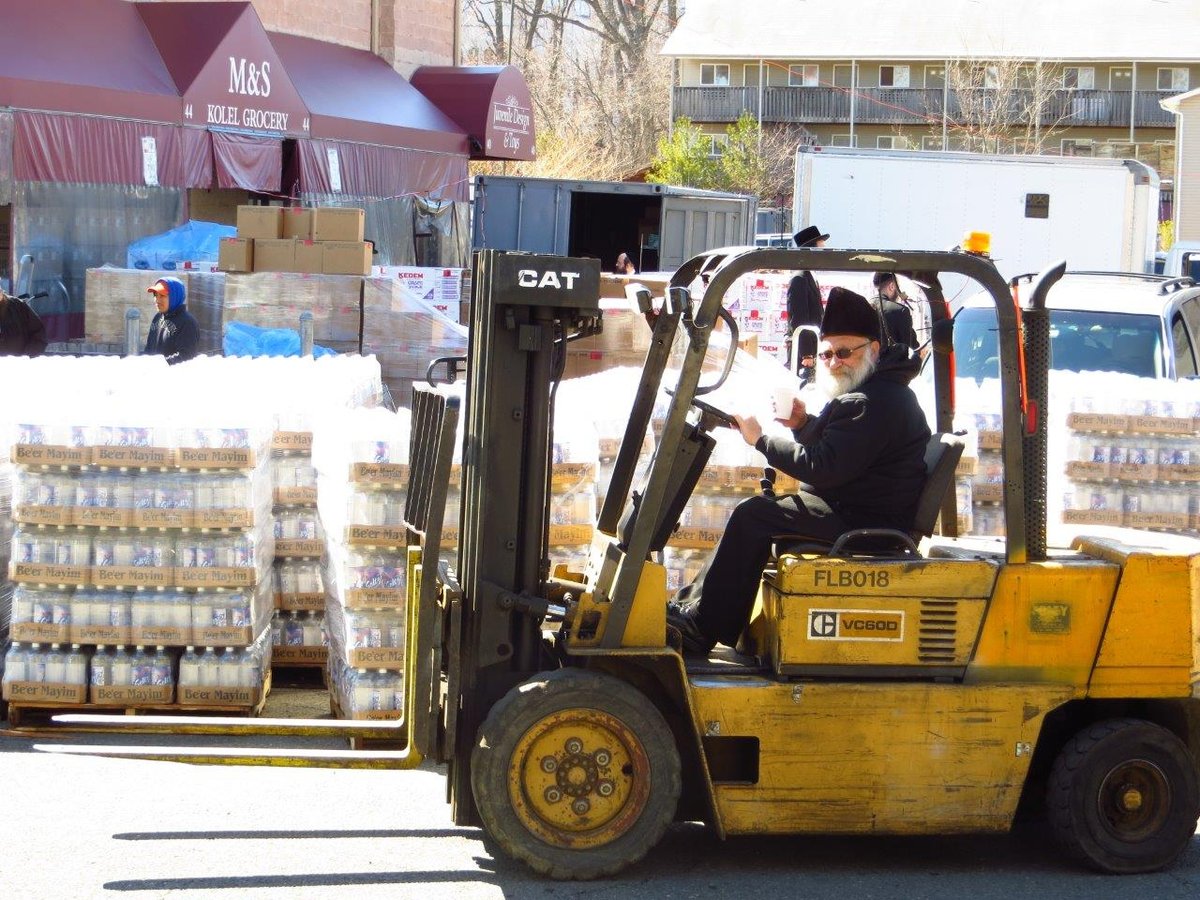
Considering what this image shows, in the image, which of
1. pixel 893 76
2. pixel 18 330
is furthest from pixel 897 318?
pixel 893 76

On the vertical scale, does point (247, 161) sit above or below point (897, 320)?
above

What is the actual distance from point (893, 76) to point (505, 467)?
62.0 metres

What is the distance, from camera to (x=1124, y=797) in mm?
5852

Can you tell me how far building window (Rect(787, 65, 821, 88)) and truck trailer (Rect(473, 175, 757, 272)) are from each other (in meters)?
34.9

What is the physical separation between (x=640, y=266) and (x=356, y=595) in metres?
23.6

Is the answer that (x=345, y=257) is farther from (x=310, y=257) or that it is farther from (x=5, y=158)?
(x=5, y=158)

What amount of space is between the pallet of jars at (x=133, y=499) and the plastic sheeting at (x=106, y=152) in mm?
12286

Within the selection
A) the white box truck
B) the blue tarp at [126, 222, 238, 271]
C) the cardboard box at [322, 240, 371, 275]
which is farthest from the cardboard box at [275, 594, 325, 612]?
the white box truck

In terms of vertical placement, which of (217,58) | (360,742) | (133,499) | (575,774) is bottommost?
(360,742)

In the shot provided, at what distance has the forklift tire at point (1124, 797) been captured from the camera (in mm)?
5812

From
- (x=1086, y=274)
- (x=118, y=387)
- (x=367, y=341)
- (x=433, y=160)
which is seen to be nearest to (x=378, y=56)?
(x=433, y=160)

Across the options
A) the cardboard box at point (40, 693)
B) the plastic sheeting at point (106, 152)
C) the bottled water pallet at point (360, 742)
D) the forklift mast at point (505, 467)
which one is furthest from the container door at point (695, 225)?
the forklift mast at point (505, 467)

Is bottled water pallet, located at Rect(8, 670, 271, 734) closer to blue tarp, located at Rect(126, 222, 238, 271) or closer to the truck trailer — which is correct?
blue tarp, located at Rect(126, 222, 238, 271)

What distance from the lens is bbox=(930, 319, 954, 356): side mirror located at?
6277 millimetres
